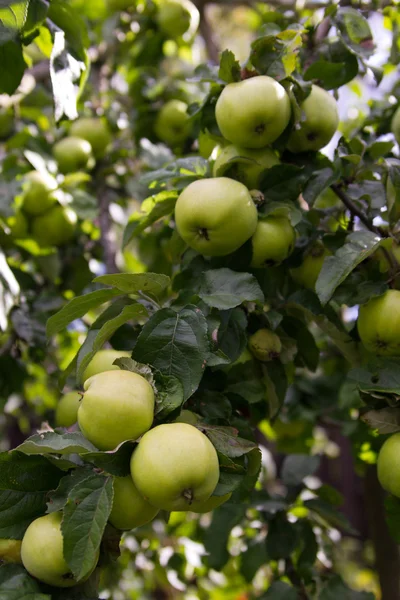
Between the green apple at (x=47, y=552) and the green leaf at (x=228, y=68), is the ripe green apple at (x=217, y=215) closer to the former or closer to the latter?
the green leaf at (x=228, y=68)

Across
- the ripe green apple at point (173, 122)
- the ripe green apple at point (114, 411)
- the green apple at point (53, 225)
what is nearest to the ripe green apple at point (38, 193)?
the green apple at point (53, 225)

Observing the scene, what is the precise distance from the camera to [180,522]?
2266 millimetres

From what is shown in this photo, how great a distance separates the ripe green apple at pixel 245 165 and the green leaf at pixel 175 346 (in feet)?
1.30

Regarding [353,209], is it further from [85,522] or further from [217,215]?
[85,522]

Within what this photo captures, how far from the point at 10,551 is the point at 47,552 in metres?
0.14

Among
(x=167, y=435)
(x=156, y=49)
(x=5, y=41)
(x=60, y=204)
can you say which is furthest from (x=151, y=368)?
(x=156, y=49)

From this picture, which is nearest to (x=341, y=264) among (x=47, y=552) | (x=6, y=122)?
(x=47, y=552)

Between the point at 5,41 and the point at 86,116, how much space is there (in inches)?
47.0

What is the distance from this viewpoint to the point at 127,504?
94 centimetres

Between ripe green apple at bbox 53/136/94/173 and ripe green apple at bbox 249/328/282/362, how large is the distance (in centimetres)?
114

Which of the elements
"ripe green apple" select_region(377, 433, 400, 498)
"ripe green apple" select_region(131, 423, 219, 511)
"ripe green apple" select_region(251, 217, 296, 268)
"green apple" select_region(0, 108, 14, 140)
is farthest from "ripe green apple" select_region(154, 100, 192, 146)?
"ripe green apple" select_region(131, 423, 219, 511)

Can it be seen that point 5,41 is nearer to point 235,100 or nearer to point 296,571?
point 235,100

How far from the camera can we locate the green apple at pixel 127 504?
37.0 inches

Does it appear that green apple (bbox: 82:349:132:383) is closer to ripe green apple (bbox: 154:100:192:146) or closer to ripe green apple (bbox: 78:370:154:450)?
ripe green apple (bbox: 78:370:154:450)
